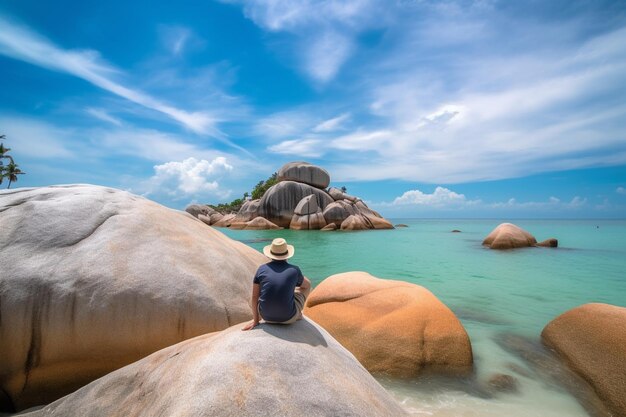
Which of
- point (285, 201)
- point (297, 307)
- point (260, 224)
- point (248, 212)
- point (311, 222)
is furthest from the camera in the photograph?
point (248, 212)

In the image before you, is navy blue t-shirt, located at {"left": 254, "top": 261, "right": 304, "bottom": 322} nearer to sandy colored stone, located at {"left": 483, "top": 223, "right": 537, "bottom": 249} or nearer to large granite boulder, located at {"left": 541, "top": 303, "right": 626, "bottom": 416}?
large granite boulder, located at {"left": 541, "top": 303, "right": 626, "bottom": 416}

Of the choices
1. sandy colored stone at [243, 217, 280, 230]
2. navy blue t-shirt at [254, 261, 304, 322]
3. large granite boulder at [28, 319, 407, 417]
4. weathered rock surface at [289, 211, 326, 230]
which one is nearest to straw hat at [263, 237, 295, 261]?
navy blue t-shirt at [254, 261, 304, 322]

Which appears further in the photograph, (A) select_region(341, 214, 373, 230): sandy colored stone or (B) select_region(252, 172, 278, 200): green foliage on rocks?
(B) select_region(252, 172, 278, 200): green foliage on rocks

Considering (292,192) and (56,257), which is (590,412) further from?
(292,192)

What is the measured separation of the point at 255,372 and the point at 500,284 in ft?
39.2

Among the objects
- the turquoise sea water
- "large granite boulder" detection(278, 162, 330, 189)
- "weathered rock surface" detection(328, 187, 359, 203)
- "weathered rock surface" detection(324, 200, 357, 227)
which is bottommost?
the turquoise sea water

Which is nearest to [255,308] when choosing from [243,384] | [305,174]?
[243,384]

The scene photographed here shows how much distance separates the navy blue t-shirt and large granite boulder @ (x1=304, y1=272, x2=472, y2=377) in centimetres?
265

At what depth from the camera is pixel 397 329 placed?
4.89 metres

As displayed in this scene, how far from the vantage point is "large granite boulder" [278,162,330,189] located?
43.1m

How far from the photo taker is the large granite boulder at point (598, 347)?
406cm

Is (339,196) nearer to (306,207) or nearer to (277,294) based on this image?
(306,207)

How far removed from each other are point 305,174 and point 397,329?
38.8 metres

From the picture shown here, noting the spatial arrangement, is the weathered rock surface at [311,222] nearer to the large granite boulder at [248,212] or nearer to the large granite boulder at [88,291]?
the large granite boulder at [248,212]
